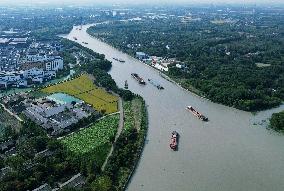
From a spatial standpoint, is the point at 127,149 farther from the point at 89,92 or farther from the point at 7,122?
the point at 89,92

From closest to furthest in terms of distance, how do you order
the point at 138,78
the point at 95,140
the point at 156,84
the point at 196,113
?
the point at 95,140 → the point at 196,113 → the point at 156,84 → the point at 138,78

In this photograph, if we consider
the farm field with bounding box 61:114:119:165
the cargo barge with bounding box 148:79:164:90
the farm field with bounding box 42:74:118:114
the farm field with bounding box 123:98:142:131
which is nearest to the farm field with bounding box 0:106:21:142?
the farm field with bounding box 61:114:119:165

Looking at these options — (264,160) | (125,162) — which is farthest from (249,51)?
(125,162)

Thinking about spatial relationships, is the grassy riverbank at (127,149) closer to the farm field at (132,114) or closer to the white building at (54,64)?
the farm field at (132,114)

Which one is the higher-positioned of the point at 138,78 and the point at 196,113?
the point at 196,113

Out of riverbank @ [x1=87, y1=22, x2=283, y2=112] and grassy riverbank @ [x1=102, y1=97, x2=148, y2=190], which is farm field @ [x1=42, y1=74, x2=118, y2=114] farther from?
riverbank @ [x1=87, y1=22, x2=283, y2=112]

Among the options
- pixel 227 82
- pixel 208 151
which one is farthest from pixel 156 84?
pixel 208 151
